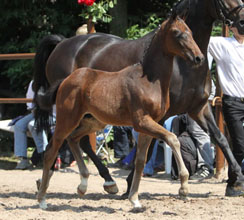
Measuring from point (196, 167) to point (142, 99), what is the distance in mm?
2773

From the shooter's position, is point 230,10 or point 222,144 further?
point 222,144

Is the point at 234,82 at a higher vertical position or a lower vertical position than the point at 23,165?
higher

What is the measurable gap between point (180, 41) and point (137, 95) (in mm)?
592

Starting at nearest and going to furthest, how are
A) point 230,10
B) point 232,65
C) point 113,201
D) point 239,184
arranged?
point 230,10 < point 113,201 < point 239,184 < point 232,65

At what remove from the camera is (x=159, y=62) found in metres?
4.73

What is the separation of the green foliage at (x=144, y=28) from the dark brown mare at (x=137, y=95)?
4.46 metres

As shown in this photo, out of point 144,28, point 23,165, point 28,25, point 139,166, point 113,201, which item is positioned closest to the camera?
point 139,166

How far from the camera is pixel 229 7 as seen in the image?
543 cm

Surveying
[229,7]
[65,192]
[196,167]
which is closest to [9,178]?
[65,192]

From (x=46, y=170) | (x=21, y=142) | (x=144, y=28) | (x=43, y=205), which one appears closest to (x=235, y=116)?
(x=46, y=170)

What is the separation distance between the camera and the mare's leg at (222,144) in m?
5.68

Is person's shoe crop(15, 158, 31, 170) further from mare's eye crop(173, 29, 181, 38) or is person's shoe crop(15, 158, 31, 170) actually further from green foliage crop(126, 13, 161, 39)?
mare's eye crop(173, 29, 181, 38)

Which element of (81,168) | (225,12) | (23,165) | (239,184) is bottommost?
(23,165)

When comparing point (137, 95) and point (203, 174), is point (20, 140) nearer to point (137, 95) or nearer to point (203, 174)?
point (203, 174)
